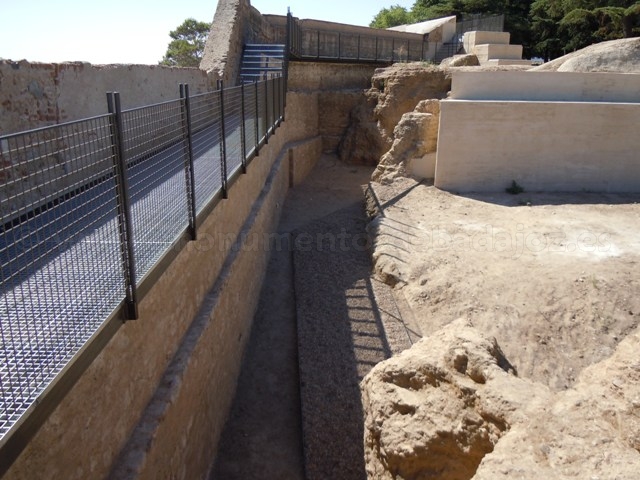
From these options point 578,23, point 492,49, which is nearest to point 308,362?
point 492,49

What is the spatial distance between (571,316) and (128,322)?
738 cm

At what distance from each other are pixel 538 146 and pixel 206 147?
10.0m

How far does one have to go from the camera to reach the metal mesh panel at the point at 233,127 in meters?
7.51

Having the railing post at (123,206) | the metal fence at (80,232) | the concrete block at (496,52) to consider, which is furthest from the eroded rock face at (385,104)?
the railing post at (123,206)

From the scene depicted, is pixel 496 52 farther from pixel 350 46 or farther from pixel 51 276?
pixel 51 276

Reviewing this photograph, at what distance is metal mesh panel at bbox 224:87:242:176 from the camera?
24.6 feet

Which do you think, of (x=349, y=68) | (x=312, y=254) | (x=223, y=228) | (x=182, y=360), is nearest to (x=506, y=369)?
(x=182, y=360)

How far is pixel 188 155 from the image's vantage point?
5410mm

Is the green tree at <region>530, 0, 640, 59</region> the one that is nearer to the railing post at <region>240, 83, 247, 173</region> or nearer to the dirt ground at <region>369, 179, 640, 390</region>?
the dirt ground at <region>369, 179, 640, 390</region>

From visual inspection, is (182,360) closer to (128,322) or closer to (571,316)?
(128,322)

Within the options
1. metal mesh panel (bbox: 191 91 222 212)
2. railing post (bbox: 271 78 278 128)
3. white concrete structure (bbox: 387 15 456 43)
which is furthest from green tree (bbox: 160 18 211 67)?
metal mesh panel (bbox: 191 91 222 212)

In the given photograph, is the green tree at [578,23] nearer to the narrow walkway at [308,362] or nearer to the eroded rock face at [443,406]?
the narrow walkway at [308,362]

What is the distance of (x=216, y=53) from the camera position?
46.4 feet

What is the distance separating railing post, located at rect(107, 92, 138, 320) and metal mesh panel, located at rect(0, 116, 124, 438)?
0.06 m
